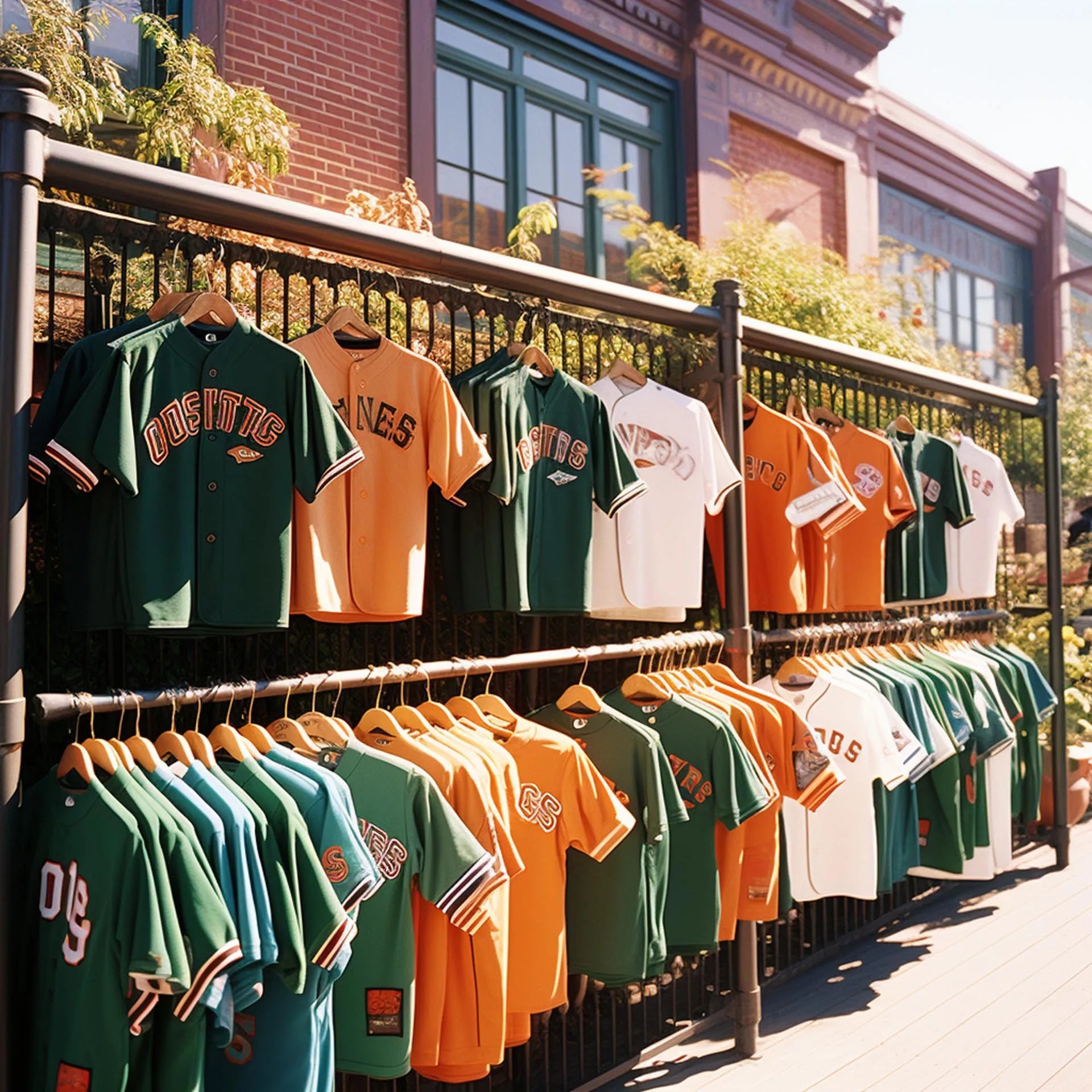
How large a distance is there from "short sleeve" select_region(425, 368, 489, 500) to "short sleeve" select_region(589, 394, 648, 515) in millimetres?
590

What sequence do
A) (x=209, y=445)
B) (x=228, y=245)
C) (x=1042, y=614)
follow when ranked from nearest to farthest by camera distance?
(x=209, y=445), (x=228, y=245), (x=1042, y=614)

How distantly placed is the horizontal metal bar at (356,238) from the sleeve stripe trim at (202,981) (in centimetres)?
180

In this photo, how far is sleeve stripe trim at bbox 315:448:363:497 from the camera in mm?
3008

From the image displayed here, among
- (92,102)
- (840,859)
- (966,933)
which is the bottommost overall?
(966,933)

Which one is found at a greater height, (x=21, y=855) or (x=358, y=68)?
(x=358, y=68)

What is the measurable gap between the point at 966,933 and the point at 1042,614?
2.46 metres

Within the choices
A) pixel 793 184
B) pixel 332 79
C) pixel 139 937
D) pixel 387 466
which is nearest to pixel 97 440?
pixel 387 466

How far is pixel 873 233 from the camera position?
12.4 metres

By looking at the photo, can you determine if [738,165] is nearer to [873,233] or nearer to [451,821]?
[873,233]

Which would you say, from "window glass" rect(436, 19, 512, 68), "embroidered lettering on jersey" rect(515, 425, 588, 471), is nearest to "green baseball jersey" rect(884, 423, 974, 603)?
"embroidered lettering on jersey" rect(515, 425, 588, 471)

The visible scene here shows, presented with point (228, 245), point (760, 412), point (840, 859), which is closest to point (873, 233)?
point (760, 412)

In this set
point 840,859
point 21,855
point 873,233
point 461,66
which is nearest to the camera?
point 21,855

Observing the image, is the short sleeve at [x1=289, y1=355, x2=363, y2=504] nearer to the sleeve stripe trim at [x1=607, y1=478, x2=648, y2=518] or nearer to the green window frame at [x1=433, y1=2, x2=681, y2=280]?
the sleeve stripe trim at [x1=607, y1=478, x2=648, y2=518]

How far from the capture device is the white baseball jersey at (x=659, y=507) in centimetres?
409
